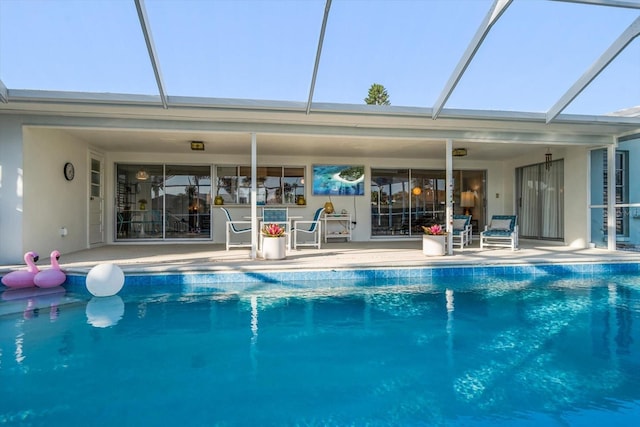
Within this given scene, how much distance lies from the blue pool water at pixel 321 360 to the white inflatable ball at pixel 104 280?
4.7 inches

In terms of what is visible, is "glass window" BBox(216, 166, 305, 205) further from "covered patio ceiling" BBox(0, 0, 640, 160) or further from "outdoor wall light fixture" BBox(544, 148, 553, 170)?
"outdoor wall light fixture" BBox(544, 148, 553, 170)

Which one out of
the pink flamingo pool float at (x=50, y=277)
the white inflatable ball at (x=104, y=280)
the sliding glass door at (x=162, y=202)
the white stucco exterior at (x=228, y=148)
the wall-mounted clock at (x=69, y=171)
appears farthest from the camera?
the sliding glass door at (x=162, y=202)

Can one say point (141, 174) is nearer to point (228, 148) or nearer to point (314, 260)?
point (228, 148)

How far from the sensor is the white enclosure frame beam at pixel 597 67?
15.6 feet

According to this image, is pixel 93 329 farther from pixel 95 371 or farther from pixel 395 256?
pixel 395 256

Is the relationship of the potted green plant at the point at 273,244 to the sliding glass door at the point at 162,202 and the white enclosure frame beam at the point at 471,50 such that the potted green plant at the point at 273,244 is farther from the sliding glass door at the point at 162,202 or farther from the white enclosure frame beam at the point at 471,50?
the sliding glass door at the point at 162,202

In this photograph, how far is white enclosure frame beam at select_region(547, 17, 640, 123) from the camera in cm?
476

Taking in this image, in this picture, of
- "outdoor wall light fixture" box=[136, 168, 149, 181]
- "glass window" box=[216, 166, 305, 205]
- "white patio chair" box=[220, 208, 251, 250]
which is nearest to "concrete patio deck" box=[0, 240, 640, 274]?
"white patio chair" box=[220, 208, 251, 250]

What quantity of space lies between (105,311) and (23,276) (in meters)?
1.79

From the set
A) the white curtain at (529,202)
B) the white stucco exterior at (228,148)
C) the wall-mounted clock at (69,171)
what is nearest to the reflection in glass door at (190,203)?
the white stucco exterior at (228,148)

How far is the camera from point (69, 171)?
7379mm

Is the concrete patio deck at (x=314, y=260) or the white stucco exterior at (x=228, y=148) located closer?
the concrete patio deck at (x=314, y=260)

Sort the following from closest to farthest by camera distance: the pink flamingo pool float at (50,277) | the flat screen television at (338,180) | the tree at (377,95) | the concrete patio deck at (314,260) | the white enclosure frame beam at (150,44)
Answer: the white enclosure frame beam at (150,44) → the pink flamingo pool float at (50,277) → the concrete patio deck at (314,260) → the flat screen television at (338,180) → the tree at (377,95)

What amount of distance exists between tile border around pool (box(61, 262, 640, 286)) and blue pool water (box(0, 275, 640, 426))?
1.78ft
